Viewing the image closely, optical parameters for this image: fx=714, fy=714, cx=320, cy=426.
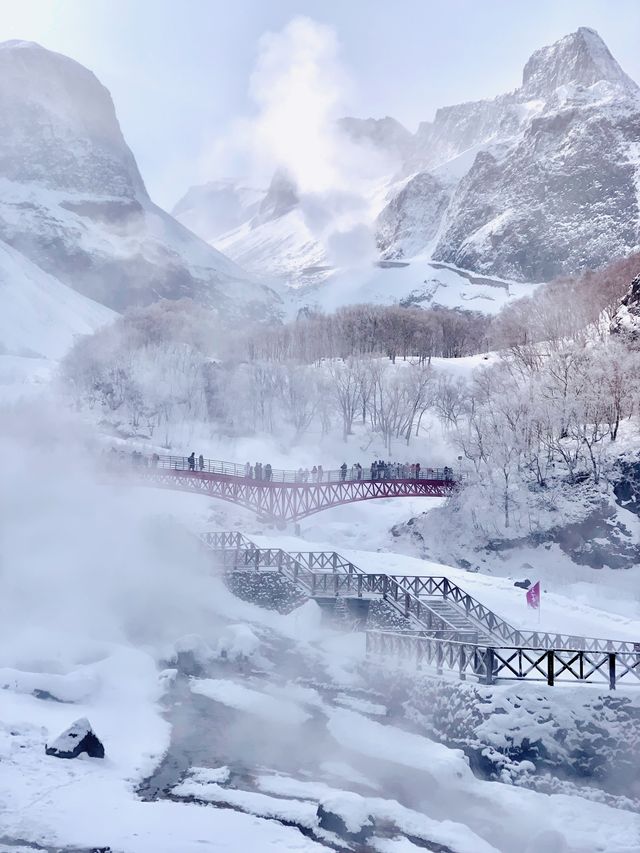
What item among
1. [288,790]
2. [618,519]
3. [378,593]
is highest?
[618,519]

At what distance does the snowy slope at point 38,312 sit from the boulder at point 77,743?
9712 cm

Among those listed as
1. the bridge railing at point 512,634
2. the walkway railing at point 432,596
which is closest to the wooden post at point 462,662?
the walkway railing at point 432,596

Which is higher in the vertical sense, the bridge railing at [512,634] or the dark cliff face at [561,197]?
the dark cliff face at [561,197]

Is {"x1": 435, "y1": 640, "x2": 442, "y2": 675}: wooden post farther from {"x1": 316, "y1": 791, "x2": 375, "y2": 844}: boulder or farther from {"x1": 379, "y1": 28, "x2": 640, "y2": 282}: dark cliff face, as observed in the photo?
{"x1": 379, "y1": 28, "x2": 640, "y2": 282}: dark cliff face

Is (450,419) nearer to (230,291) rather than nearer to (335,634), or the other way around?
(335,634)

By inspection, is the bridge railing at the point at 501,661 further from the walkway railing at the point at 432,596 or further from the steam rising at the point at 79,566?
the steam rising at the point at 79,566

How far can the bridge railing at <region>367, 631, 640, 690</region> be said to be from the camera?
57.8ft

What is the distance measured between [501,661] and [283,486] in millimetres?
25781

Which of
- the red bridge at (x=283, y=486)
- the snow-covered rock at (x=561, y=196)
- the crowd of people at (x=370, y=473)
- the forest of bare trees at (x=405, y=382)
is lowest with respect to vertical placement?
the red bridge at (x=283, y=486)

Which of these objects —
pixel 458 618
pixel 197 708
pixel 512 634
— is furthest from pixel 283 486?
pixel 197 708

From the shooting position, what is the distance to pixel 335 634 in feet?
92.6

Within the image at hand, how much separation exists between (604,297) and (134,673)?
7495 cm

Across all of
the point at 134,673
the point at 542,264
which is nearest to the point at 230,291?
the point at 542,264

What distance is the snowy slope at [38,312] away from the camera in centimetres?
11119
